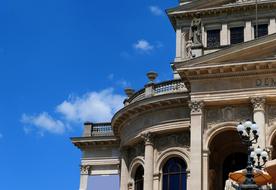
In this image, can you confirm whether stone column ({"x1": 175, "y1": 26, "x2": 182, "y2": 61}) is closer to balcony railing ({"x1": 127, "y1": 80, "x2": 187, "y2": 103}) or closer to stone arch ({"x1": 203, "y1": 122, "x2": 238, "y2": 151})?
balcony railing ({"x1": 127, "y1": 80, "x2": 187, "y2": 103})

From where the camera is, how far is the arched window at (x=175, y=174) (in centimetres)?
3469

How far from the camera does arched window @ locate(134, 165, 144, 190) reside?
121 feet

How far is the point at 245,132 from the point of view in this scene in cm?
2178

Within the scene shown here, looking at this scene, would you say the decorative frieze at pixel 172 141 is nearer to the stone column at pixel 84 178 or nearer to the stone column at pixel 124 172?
the stone column at pixel 124 172

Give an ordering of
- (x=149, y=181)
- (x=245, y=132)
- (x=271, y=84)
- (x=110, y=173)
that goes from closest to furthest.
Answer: (x=245, y=132)
(x=271, y=84)
(x=149, y=181)
(x=110, y=173)

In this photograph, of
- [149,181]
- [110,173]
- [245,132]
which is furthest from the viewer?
[110,173]

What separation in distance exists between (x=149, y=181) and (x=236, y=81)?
742cm

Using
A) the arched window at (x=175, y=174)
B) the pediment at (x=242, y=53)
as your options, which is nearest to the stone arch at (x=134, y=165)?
the arched window at (x=175, y=174)

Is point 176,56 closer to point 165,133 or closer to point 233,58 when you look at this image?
point 165,133

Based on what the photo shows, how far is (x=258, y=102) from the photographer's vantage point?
30.9m

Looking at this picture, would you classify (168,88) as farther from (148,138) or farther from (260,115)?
(260,115)

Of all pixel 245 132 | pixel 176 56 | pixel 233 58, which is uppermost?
pixel 176 56

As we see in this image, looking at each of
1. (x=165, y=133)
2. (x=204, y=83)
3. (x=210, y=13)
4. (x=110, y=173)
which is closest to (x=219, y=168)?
(x=165, y=133)

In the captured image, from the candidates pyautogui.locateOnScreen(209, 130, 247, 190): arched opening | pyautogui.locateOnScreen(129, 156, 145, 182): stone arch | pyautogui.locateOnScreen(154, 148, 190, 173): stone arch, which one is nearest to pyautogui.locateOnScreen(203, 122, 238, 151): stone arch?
pyautogui.locateOnScreen(209, 130, 247, 190): arched opening
